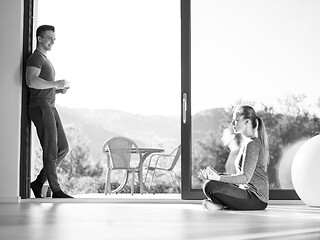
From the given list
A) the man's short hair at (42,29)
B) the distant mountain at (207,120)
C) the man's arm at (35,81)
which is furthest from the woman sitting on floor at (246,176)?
the man's short hair at (42,29)

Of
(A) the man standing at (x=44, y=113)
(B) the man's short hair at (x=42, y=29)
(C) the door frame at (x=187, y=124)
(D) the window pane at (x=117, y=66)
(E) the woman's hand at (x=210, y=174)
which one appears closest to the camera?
(E) the woman's hand at (x=210, y=174)

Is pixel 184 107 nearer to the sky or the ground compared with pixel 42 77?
nearer to the ground

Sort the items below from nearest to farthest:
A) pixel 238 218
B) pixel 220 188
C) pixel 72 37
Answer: pixel 238 218, pixel 220 188, pixel 72 37

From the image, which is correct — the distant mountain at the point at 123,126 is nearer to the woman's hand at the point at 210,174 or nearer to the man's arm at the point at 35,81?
the man's arm at the point at 35,81

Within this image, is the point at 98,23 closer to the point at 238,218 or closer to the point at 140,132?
the point at 140,132

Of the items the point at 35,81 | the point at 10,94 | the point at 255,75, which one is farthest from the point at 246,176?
the point at 10,94

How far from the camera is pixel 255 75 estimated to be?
6090 mm

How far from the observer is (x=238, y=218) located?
12.5ft

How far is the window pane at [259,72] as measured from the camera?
599cm

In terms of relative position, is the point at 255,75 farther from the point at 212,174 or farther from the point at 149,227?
the point at 149,227

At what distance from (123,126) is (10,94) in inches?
210

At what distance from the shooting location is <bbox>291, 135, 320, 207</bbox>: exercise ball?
4.91 metres

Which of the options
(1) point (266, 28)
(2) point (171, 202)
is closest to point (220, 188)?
(2) point (171, 202)

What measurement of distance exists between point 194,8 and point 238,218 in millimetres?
2902
